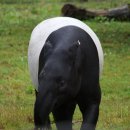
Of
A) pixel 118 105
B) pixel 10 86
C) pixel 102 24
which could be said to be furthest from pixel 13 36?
pixel 118 105

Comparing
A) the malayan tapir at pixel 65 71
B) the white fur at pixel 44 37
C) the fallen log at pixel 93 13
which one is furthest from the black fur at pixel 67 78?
the fallen log at pixel 93 13

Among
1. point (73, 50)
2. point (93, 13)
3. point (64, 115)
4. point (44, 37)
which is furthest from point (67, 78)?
point (93, 13)

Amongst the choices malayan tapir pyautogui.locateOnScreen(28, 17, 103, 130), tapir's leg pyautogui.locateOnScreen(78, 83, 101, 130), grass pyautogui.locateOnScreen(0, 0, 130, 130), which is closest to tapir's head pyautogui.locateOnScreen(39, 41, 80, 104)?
malayan tapir pyautogui.locateOnScreen(28, 17, 103, 130)

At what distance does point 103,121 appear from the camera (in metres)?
8.43

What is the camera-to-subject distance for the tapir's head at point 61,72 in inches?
212

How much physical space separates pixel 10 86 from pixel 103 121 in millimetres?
3417

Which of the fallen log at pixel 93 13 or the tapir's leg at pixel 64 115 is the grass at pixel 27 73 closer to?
the fallen log at pixel 93 13

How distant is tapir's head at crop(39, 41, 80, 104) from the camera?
212 inches

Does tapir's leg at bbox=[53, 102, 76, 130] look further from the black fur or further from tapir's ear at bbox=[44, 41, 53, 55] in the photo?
tapir's ear at bbox=[44, 41, 53, 55]

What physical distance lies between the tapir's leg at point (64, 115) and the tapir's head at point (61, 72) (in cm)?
46

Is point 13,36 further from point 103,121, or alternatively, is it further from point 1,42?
point 103,121

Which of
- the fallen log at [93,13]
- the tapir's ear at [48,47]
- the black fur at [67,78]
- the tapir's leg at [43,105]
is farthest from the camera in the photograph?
the fallen log at [93,13]

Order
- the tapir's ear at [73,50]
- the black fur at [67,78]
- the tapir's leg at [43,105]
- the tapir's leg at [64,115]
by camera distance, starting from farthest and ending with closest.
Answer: the tapir's leg at [64,115]
the tapir's ear at [73,50]
the black fur at [67,78]
the tapir's leg at [43,105]

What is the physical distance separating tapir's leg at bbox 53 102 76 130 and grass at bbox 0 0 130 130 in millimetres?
1202
